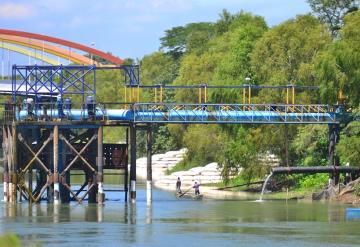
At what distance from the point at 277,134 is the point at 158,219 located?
93.3 ft

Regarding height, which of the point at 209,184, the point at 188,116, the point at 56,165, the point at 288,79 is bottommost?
the point at 209,184

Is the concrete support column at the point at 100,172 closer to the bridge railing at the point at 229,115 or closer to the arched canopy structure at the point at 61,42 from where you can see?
the bridge railing at the point at 229,115

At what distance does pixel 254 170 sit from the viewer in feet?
265

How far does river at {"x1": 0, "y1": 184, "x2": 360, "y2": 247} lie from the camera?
143 feet

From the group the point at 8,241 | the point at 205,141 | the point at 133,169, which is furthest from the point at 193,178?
the point at 8,241

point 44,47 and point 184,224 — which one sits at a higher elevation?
point 44,47

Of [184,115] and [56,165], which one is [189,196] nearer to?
[184,115]

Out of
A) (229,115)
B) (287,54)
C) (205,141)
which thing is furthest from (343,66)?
(205,141)

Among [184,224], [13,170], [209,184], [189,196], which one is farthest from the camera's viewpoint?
[209,184]

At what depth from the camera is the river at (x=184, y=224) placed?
4369 centimetres

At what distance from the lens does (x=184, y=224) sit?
51.8m

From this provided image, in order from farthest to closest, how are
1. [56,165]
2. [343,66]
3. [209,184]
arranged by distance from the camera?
[209,184] < [343,66] < [56,165]

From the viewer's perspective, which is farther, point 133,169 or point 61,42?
point 61,42

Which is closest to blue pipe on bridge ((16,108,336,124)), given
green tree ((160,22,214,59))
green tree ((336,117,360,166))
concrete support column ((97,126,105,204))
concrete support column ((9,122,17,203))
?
concrete support column ((9,122,17,203))
